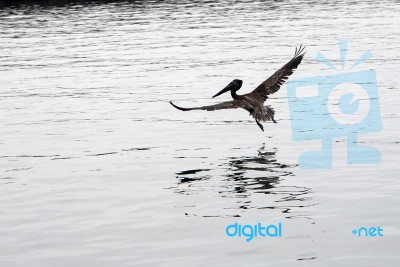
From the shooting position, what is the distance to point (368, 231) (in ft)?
39.3

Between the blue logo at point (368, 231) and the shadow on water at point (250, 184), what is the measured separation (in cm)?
97

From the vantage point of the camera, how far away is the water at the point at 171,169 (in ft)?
38.2

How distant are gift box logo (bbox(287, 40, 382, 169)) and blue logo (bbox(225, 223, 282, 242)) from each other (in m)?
3.90

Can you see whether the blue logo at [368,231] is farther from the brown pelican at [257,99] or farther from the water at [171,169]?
the brown pelican at [257,99]

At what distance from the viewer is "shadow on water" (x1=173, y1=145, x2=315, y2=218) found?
44.4ft

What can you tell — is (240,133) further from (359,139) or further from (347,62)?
(347,62)

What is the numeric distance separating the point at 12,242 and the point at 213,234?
2.81 metres

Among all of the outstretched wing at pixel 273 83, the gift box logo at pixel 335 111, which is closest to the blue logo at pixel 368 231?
the gift box logo at pixel 335 111

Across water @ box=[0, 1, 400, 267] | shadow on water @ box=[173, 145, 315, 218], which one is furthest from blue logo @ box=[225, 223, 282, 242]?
shadow on water @ box=[173, 145, 315, 218]

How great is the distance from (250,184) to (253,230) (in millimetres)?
2688

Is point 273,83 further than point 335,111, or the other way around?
point 335,111

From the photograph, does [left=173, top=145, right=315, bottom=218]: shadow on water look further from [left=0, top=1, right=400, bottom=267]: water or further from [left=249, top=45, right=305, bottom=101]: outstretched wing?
[left=249, top=45, right=305, bottom=101]: outstretched wing

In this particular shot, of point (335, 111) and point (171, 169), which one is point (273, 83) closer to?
point (335, 111)

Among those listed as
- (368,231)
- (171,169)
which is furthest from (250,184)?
(368,231)
